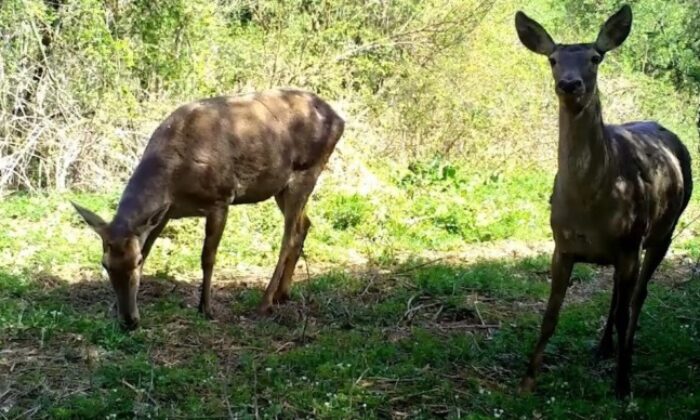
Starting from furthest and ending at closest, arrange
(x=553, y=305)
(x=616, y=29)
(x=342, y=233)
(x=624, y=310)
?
(x=342, y=233)
(x=553, y=305)
(x=624, y=310)
(x=616, y=29)

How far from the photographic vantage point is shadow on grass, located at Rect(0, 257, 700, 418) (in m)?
6.07

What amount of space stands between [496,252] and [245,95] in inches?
158

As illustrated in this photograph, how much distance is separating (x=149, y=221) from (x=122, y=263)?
1.51 ft

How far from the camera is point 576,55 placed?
19.3 ft

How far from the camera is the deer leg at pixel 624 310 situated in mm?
6184

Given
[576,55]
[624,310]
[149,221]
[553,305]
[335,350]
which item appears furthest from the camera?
[149,221]

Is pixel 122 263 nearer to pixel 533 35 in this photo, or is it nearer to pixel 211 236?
pixel 211 236

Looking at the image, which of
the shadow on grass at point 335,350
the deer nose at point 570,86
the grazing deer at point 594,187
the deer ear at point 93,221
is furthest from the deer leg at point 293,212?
the deer nose at point 570,86

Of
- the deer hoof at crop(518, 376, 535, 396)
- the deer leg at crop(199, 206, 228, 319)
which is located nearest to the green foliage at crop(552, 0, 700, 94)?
the deer leg at crop(199, 206, 228, 319)

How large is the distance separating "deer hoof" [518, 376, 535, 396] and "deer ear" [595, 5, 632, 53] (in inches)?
92.8

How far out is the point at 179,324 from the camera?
7832 mm

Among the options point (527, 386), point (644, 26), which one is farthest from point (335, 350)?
point (644, 26)

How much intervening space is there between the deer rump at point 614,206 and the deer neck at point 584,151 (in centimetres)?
4

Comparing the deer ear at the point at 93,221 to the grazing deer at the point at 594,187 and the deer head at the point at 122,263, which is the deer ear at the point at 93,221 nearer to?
the deer head at the point at 122,263
